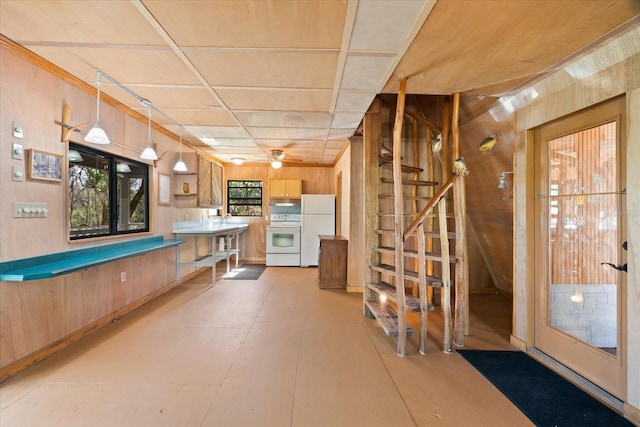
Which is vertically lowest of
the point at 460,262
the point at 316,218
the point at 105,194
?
the point at 460,262

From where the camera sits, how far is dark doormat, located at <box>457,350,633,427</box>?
171 cm

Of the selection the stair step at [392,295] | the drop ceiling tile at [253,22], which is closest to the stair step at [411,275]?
the stair step at [392,295]

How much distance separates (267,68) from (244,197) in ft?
16.6

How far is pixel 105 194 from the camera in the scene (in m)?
3.10

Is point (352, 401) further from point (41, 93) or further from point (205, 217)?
point (205, 217)

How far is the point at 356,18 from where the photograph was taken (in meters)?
1.69

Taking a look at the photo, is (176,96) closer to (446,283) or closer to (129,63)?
(129,63)

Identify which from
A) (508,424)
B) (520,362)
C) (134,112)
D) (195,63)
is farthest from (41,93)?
(520,362)

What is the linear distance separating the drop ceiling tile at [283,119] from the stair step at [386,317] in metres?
2.42

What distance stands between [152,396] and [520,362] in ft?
9.83

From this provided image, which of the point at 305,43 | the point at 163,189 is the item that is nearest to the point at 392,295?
the point at 305,43

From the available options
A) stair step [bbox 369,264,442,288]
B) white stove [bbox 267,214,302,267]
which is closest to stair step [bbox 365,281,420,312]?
stair step [bbox 369,264,442,288]

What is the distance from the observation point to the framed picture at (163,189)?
410 cm

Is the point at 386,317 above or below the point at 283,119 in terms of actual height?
below
